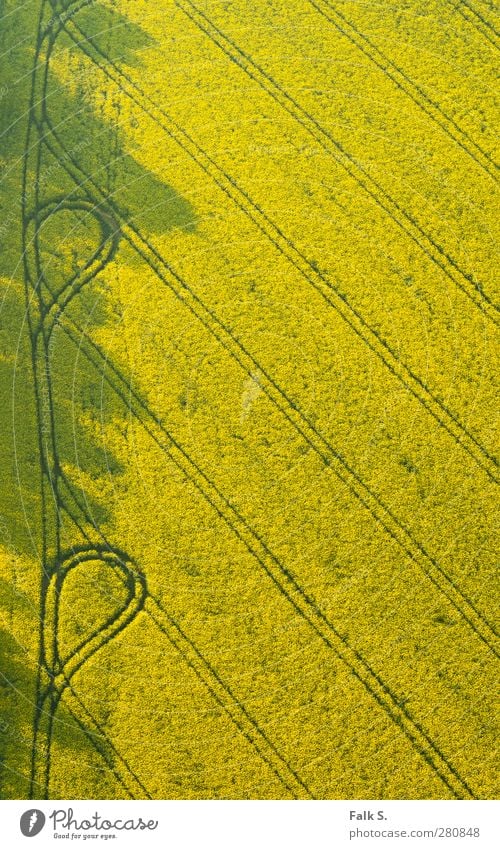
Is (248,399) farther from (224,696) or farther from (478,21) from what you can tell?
(478,21)

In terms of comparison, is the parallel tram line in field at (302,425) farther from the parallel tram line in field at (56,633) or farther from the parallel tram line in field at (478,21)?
the parallel tram line in field at (478,21)

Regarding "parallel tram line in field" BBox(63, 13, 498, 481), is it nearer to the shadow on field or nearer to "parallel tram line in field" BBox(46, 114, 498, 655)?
the shadow on field

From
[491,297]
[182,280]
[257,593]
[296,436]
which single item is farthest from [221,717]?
[491,297]

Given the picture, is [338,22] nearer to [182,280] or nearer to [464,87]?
[464,87]

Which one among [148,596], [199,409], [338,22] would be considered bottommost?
[148,596]

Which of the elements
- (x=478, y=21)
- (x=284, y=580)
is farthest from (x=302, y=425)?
(x=478, y=21)

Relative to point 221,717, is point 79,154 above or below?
above

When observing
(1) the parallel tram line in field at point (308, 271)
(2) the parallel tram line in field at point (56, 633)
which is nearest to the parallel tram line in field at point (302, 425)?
(2) the parallel tram line in field at point (56, 633)
